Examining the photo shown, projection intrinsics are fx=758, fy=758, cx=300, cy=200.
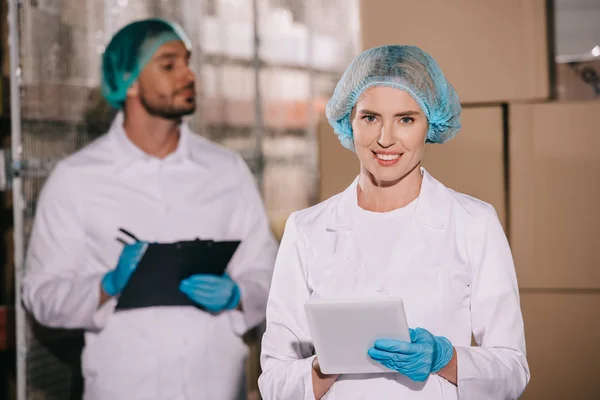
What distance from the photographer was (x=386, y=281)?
1.59m

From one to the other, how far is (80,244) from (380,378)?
1259 millimetres

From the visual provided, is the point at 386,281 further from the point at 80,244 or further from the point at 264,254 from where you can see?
the point at 80,244

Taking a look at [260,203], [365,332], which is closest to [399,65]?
[365,332]

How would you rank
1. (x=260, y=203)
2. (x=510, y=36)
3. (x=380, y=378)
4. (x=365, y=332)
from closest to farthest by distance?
(x=365, y=332), (x=380, y=378), (x=510, y=36), (x=260, y=203)

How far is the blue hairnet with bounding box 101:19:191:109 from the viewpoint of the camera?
2.51m

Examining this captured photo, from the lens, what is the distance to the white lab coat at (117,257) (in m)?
2.43

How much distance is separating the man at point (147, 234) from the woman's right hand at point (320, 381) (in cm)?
88

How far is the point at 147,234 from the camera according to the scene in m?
2.48

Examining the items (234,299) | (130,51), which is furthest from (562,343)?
(130,51)

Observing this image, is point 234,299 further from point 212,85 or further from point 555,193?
point 555,193

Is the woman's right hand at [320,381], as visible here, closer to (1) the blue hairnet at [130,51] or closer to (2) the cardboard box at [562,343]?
(2) the cardboard box at [562,343]

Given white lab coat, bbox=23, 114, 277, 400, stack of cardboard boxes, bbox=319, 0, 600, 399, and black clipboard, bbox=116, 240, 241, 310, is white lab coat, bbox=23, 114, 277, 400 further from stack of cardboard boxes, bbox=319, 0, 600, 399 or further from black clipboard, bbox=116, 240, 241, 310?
stack of cardboard boxes, bbox=319, 0, 600, 399

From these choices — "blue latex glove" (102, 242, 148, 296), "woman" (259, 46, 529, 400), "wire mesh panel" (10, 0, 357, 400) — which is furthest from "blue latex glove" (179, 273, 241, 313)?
"woman" (259, 46, 529, 400)

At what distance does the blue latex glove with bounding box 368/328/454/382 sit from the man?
1065mm
